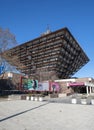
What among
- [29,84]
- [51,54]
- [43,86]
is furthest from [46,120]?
[51,54]

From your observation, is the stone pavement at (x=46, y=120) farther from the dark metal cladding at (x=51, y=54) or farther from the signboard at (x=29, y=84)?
the dark metal cladding at (x=51, y=54)

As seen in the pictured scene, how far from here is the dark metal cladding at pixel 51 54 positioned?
71.1 metres

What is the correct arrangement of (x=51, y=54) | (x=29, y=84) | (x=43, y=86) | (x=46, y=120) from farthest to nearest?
1. (x=51, y=54)
2. (x=43, y=86)
3. (x=29, y=84)
4. (x=46, y=120)

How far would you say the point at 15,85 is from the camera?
51.8m

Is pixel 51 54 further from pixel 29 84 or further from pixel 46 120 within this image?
pixel 46 120

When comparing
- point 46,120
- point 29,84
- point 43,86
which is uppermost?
point 29,84

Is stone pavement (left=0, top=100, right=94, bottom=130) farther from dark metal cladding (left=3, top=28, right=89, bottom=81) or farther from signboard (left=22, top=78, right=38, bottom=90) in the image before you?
dark metal cladding (left=3, top=28, right=89, bottom=81)

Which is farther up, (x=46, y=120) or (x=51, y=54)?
(x=51, y=54)

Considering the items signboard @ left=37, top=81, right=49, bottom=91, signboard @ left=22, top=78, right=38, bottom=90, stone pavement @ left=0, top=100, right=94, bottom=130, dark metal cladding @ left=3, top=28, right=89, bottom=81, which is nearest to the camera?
stone pavement @ left=0, top=100, right=94, bottom=130

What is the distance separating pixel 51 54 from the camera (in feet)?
254

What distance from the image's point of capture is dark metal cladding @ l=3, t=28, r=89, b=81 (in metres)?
71.1

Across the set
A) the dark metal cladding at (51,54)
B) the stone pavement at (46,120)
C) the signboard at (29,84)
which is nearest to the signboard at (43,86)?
the signboard at (29,84)

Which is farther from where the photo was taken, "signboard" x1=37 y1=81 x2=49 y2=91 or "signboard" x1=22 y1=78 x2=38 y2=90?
"signboard" x1=37 y1=81 x2=49 y2=91

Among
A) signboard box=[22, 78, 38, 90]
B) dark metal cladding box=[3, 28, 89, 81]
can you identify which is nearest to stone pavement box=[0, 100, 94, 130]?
signboard box=[22, 78, 38, 90]
